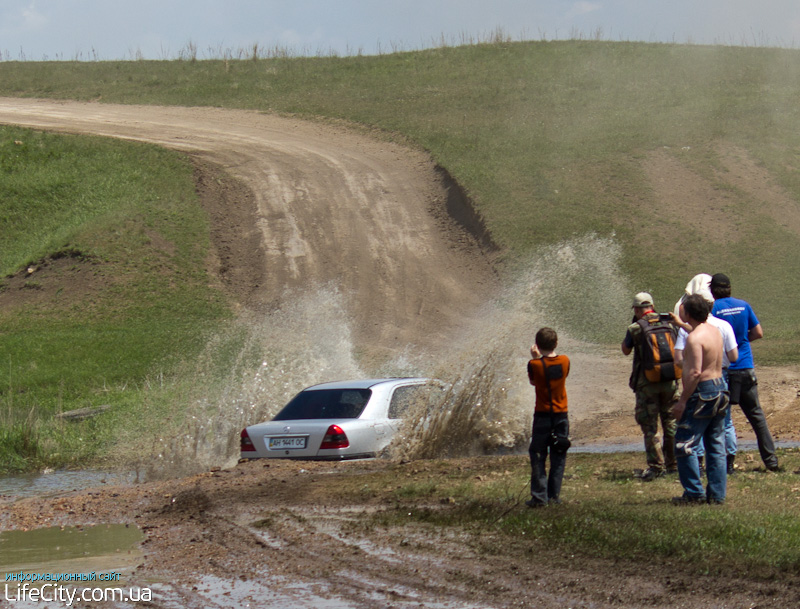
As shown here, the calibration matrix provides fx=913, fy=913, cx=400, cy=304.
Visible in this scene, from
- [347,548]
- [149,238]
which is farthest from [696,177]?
[347,548]

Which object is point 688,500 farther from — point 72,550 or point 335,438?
point 72,550

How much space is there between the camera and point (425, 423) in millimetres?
10961

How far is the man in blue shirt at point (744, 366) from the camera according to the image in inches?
340

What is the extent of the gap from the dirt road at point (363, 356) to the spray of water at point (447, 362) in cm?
67

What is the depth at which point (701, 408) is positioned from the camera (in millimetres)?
7191

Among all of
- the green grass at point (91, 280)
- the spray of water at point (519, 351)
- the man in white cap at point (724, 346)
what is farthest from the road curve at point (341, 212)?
the man in white cap at point (724, 346)

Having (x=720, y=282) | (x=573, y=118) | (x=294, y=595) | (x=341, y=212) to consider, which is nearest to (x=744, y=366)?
(x=720, y=282)

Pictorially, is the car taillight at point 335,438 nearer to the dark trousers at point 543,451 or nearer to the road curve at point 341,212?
the dark trousers at point 543,451

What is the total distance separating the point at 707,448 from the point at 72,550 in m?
5.22

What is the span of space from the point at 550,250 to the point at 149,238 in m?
11.8

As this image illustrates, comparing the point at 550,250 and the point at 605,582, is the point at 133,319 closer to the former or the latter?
the point at 550,250

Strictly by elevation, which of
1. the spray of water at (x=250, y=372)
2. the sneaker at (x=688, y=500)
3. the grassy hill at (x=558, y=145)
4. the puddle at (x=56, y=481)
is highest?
the grassy hill at (x=558, y=145)

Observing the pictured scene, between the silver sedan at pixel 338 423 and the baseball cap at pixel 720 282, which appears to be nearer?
the baseball cap at pixel 720 282

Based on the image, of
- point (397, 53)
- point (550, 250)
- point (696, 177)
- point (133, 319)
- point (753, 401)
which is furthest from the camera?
point (397, 53)
